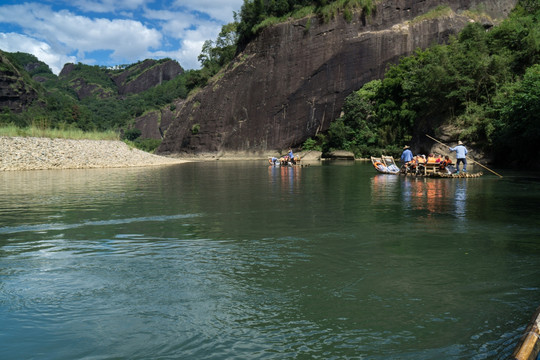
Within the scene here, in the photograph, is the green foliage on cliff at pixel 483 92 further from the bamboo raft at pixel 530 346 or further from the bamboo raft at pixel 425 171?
the bamboo raft at pixel 530 346

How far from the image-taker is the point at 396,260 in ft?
24.6

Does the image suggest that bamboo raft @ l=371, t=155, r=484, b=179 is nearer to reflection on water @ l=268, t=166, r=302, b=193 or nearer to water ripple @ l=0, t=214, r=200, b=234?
reflection on water @ l=268, t=166, r=302, b=193

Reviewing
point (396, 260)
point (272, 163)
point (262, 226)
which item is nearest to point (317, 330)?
A: point (396, 260)

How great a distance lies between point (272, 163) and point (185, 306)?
3724cm

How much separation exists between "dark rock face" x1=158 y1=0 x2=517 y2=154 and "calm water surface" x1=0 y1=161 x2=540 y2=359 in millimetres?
58449

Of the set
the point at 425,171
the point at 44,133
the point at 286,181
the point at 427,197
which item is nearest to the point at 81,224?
the point at 427,197

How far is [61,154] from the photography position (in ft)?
→ 133

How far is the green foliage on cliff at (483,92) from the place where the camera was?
1209 inches

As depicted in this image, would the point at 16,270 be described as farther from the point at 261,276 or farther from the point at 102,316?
the point at 261,276

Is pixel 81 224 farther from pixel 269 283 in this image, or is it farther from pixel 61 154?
pixel 61 154

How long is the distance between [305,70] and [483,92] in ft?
118

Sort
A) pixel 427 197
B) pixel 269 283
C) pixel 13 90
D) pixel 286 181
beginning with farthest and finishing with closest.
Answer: pixel 13 90
pixel 286 181
pixel 427 197
pixel 269 283

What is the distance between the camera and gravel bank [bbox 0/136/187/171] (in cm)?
3719

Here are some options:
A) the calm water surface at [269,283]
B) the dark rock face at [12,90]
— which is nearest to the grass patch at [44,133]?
the calm water surface at [269,283]
